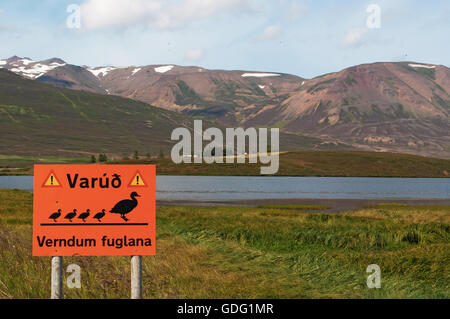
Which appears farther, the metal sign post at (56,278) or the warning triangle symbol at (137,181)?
the warning triangle symbol at (137,181)

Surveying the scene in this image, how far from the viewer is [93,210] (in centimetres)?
1220

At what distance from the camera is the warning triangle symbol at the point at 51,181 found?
12086 mm

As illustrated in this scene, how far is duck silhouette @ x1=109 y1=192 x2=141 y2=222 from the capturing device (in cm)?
1212

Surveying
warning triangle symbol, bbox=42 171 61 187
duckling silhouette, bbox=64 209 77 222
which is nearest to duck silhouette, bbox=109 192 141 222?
duckling silhouette, bbox=64 209 77 222

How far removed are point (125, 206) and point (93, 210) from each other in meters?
0.79

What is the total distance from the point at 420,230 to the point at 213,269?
80.7 ft

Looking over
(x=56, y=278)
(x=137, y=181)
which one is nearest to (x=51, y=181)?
(x=137, y=181)

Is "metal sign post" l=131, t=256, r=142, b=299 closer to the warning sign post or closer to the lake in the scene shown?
the warning sign post

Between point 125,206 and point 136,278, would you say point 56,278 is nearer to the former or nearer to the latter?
point 136,278

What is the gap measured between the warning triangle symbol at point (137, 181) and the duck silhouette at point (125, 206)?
8.6 inches

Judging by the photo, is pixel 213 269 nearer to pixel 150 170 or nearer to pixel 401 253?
pixel 150 170

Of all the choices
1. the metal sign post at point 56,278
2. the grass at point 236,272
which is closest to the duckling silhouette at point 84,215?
the metal sign post at point 56,278

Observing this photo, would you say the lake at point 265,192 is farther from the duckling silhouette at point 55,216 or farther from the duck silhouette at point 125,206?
the duck silhouette at point 125,206
